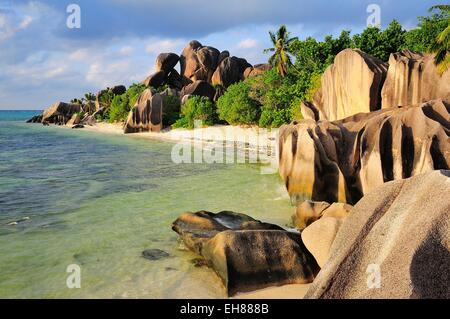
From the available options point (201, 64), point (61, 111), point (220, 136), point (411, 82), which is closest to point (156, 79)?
point (201, 64)

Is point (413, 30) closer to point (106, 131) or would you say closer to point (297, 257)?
point (297, 257)

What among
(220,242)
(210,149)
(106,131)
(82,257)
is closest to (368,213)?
(220,242)

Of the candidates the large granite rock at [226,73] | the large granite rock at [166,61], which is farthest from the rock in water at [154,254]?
the large granite rock at [166,61]

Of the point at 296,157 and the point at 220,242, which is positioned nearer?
the point at 220,242

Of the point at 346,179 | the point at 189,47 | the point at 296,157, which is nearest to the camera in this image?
the point at 346,179

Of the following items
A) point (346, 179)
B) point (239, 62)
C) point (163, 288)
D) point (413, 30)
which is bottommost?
point (163, 288)

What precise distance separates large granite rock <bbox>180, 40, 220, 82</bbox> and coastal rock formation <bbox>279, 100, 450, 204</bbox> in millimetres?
50097

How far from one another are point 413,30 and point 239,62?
36.1m

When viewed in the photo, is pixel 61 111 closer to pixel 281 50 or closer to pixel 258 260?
pixel 281 50

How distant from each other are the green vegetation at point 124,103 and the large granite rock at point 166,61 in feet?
23.0

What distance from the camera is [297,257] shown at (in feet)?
22.6

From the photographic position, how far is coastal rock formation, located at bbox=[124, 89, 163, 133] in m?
43.7

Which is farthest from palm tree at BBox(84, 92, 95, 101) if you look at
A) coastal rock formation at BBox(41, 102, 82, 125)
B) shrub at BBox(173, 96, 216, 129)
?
shrub at BBox(173, 96, 216, 129)

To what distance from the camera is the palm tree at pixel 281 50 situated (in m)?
37.3
